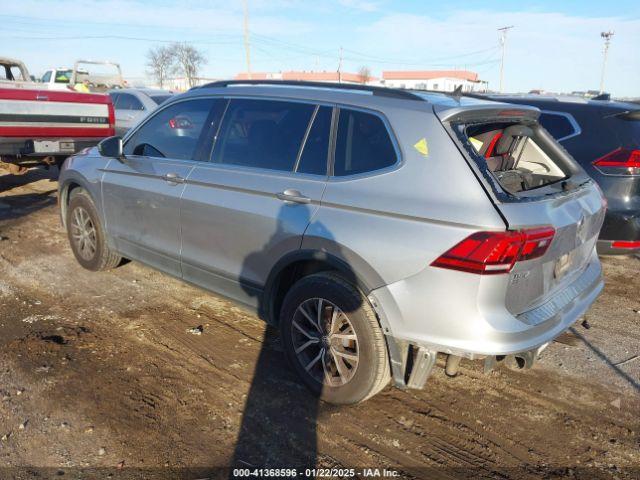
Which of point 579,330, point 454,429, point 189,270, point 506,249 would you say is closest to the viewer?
point 506,249

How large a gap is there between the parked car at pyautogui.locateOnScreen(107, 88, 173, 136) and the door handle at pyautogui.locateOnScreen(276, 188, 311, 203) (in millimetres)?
9445

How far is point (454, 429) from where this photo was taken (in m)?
3.04

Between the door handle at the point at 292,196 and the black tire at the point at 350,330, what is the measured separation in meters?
0.46

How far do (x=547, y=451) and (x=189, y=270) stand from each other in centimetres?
271

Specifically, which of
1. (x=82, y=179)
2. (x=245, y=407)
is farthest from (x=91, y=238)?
(x=245, y=407)

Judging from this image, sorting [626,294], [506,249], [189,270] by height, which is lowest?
[626,294]

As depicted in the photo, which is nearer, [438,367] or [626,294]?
[438,367]

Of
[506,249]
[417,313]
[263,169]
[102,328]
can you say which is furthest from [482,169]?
[102,328]

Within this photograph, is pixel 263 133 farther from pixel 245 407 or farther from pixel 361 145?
pixel 245 407

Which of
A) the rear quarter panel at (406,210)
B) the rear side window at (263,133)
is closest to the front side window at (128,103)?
the rear side window at (263,133)

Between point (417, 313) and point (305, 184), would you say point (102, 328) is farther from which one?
point (417, 313)

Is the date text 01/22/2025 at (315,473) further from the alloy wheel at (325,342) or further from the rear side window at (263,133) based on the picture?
the rear side window at (263,133)

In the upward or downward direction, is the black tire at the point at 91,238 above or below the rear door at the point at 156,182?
below

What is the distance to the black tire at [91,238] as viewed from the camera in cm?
500
